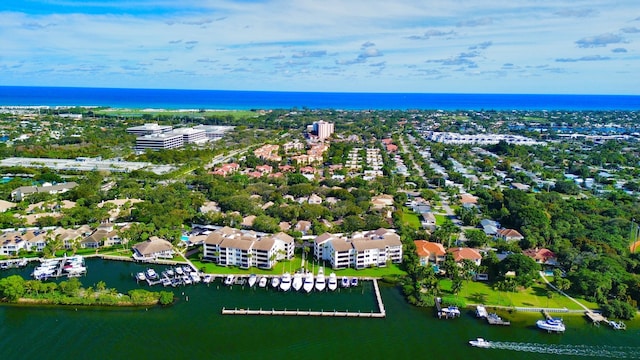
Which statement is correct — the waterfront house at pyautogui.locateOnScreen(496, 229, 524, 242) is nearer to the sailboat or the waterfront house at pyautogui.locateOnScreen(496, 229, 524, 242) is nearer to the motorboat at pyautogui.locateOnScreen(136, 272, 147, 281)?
the sailboat

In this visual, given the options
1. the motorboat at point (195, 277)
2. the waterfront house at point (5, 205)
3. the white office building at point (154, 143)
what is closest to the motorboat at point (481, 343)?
the motorboat at point (195, 277)

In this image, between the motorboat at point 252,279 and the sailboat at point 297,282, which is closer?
the sailboat at point 297,282

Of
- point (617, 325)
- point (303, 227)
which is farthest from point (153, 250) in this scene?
point (617, 325)

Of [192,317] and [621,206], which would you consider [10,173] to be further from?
[621,206]

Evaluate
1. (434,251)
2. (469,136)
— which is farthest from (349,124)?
(434,251)

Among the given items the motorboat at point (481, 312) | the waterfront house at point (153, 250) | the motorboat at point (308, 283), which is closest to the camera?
the motorboat at point (481, 312)

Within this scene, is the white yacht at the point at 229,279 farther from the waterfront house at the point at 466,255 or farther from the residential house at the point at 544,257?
the residential house at the point at 544,257

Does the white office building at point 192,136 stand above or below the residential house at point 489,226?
above
